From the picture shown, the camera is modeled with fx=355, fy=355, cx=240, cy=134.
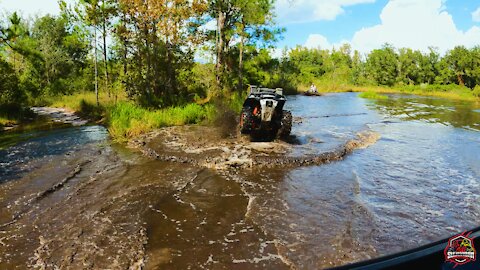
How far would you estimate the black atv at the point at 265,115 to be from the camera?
11422mm

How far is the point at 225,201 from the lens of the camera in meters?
6.89

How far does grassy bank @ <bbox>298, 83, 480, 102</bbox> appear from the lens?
42.4m

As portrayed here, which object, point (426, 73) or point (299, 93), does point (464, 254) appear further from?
point (426, 73)

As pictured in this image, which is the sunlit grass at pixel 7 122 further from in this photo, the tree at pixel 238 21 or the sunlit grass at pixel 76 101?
the tree at pixel 238 21

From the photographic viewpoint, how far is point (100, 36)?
64.0 feet

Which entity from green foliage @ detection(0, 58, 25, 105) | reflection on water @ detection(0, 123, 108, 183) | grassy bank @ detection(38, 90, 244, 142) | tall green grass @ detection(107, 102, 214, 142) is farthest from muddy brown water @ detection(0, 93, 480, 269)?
green foliage @ detection(0, 58, 25, 105)

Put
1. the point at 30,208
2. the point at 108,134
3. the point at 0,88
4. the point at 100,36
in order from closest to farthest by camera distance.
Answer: the point at 30,208 → the point at 108,134 → the point at 0,88 → the point at 100,36

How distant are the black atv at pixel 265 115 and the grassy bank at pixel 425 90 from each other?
33758 millimetres

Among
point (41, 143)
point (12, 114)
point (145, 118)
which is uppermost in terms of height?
point (145, 118)

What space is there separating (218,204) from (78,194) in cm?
294

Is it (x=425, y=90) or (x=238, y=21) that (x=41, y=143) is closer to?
(x=238, y=21)

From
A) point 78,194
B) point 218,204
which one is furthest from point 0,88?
point 218,204

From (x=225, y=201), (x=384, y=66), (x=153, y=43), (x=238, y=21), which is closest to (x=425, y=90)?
(x=384, y=66)

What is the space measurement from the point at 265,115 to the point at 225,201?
511 centimetres
